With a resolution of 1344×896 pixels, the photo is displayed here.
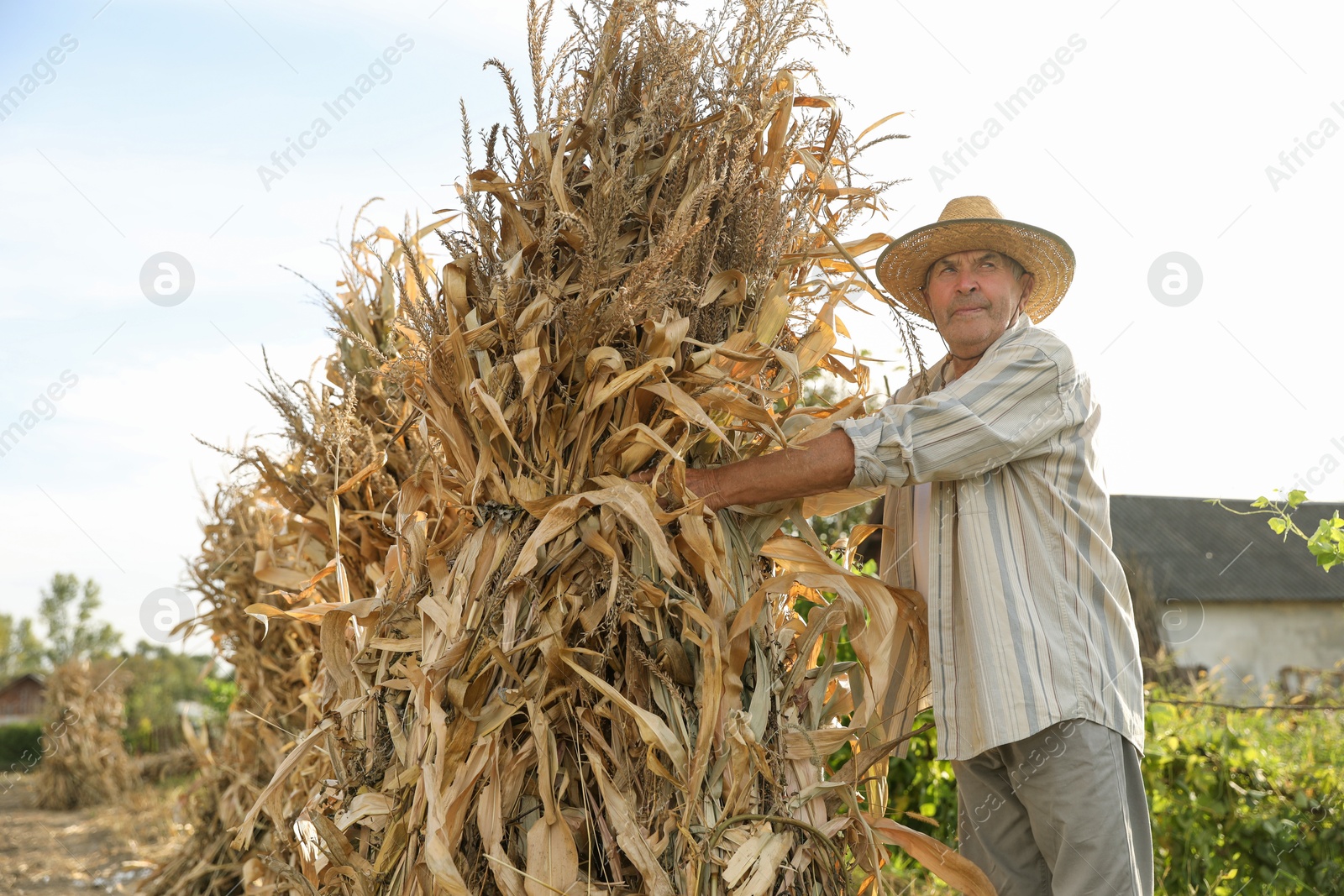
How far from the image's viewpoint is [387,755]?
1778 mm

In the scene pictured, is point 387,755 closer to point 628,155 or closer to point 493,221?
point 493,221

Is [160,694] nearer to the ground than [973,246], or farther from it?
nearer to the ground

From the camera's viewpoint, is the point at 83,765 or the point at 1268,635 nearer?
the point at 83,765

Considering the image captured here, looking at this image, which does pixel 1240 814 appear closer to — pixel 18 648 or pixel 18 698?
pixel 18 698

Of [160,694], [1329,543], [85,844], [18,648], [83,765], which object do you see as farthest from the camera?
[18,648]

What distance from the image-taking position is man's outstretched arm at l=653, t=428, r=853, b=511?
1.72 metres

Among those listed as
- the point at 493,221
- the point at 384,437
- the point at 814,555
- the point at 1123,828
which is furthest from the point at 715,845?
the point at 384,437

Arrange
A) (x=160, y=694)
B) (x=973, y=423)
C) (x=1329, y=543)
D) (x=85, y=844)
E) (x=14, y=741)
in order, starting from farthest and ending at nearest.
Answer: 1. (x=160, y=694)
2. (x=14, y=741)
3. (x=85, y=844)
4. (x=1329, y=543)
5. (x=973, y=423)

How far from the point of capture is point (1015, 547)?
6.10ft

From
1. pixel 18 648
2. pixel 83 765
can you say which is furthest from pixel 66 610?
pixel 83 765

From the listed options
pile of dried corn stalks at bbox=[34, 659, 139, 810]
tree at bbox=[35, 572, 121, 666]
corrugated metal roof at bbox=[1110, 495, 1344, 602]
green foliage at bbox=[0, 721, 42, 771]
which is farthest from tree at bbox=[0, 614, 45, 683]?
corrugated metal roof at bbox=[1110, 495, 1344, 602]

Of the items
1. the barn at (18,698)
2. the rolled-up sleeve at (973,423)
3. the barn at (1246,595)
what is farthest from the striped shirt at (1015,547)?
the barn at (18,698)

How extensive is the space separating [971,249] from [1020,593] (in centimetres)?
86

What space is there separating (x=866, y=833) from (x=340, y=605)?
1.18m
